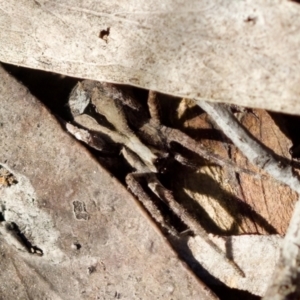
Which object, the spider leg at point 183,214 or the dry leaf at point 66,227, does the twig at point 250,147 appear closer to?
the spider leg at point 183,214

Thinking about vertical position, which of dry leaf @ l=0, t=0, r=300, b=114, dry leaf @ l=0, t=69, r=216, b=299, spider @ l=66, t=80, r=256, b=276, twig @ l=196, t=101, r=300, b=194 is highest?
A: dry leaf @ l=0, t=0, r=300, b=114

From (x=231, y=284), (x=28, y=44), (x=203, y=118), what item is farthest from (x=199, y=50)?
(x=231, y=284)

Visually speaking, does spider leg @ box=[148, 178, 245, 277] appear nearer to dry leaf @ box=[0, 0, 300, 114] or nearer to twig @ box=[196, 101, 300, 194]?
twig @ box=[196, 101, 300, 194]

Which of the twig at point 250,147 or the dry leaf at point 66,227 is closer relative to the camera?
the twig at point 250,147

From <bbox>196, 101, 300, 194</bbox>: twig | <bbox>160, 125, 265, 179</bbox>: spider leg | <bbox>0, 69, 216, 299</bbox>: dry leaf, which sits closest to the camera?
<bbox>196, 101, 300, 194</bbox>: twig

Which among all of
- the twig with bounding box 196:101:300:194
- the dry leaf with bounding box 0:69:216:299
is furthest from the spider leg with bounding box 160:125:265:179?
the dry leaf with bounding box 0:69:216:299

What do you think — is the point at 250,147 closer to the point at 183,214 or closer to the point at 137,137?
the point at 183,214

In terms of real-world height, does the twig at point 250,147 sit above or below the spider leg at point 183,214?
above

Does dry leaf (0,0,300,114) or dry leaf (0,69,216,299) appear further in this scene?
dry leaf (0,69,216,299)

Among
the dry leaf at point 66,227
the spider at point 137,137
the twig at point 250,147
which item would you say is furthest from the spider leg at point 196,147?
the dry leaf at point 66,227
